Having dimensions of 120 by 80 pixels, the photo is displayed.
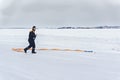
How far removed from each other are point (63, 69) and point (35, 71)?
1210mm

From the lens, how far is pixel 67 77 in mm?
9289

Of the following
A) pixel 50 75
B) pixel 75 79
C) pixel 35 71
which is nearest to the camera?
pixel 75 79

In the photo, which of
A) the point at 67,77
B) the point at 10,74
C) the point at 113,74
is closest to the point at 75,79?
the point at 67,77

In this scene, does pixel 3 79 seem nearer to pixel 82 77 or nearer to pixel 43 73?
pixel 43 73

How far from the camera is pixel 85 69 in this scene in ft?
36.5

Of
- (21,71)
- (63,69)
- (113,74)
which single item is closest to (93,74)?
(113,74)

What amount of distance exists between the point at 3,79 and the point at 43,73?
1.65m

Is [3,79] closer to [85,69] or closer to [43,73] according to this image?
[43,73]

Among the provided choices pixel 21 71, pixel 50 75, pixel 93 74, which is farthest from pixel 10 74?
pixel 93 74

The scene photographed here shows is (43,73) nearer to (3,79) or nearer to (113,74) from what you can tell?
(3,79)

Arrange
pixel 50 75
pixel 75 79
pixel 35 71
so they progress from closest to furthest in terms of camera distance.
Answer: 1. pixel 75 79
2. pixel 50 75
3. pixel 35 71

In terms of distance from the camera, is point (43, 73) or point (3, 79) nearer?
point (3, 79)

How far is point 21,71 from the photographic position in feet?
34.5

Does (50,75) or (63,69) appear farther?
(63,69)
